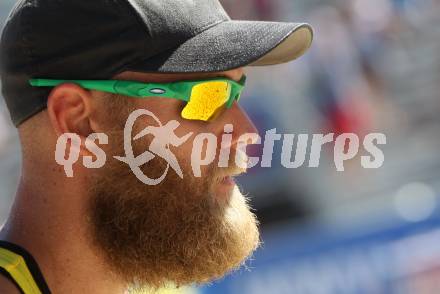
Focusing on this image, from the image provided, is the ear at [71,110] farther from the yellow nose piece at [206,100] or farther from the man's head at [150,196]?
the yellow nose piece at [206,100]

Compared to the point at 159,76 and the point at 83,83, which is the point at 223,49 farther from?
the point at 83,83

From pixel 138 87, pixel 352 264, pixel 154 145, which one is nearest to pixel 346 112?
pixel 352 264

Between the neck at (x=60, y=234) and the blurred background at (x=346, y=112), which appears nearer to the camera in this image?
the neck at (x=60, y=234)

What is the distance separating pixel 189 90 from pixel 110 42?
0.83 feet

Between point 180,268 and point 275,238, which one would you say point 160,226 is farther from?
point 275,238

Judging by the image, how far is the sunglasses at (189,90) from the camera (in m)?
2.29

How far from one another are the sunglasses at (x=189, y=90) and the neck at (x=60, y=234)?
27 centimetres

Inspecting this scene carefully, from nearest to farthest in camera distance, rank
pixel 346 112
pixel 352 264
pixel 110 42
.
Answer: pixel 110 42
pixel 352 264
pixel 346 112

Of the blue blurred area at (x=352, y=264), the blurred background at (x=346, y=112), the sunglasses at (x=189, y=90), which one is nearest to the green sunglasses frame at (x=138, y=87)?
the sunglasses at (x=189, y=90)

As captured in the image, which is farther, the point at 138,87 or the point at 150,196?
the point at 150,196

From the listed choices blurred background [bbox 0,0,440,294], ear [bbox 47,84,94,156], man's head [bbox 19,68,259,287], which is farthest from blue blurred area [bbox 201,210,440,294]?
ear [bbox 47,84,94,156]

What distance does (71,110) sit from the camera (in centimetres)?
231

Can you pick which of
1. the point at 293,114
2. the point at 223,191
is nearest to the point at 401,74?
the point at 293,114

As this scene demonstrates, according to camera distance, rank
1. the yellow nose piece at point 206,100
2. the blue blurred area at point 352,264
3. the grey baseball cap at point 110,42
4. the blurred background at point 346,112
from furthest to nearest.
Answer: the blurred background at point 346,112 → the blue blurred area at point 352,264 → the yellow nose piece at point 206,100 → the grey baseball cap at point 110,42
